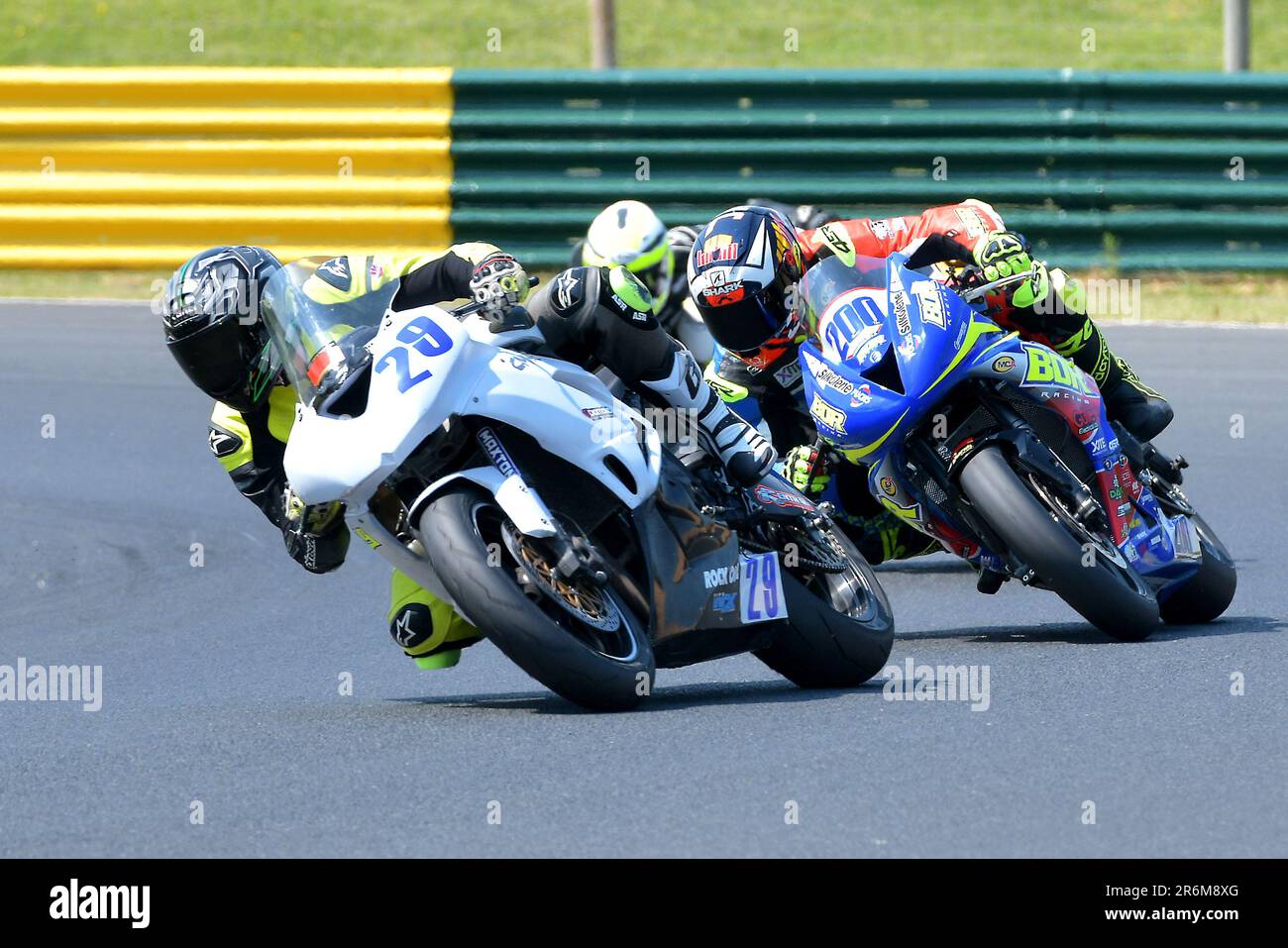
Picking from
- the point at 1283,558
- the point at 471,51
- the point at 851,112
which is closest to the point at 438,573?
the point at 1283,558

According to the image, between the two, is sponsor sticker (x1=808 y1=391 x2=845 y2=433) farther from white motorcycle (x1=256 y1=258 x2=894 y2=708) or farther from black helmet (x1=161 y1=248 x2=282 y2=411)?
black helmet (x1=161 y1=248 x2=282 y2=411)

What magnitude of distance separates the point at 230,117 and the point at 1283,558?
804 centimetres

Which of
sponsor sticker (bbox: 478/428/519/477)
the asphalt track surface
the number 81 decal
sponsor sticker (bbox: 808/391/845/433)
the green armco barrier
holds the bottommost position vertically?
the asphalt track surface

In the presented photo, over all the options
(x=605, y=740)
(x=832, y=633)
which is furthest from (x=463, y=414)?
(x=832, y=633)

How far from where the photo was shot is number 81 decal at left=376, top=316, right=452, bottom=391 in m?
4.94

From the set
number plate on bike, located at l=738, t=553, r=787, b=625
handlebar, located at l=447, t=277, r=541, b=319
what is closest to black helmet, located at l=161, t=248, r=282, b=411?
handlebar, located at l=447, t=277, r=541, b=319

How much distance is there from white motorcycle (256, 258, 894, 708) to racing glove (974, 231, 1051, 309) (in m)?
1.38

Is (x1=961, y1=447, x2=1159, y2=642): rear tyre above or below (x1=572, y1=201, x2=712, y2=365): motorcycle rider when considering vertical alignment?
below

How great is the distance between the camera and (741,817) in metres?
4.26

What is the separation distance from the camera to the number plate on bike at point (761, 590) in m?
5.60

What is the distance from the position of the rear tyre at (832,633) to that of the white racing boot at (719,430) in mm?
295

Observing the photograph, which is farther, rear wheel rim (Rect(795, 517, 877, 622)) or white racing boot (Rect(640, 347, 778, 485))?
rear wheel rim (Rect(795, 517, 877, 622))

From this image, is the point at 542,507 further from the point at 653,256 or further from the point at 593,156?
the point at 593,156

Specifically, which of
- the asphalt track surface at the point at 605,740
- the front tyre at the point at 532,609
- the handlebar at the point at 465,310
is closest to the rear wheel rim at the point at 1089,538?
the asphalt track surface at the point at 605,740
